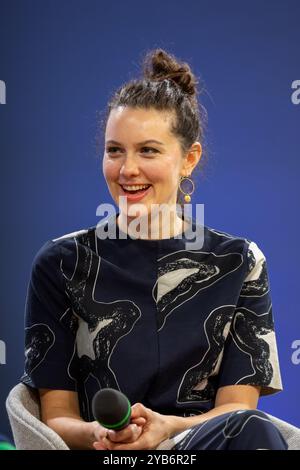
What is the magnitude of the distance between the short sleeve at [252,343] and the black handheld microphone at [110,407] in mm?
443

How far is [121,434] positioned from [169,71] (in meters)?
0.84

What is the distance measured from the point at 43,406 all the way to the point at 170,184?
524 millimetres

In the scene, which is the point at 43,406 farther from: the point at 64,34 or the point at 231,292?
the point at 64,34

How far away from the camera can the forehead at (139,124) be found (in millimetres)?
1802

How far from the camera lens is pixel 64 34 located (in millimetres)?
2744

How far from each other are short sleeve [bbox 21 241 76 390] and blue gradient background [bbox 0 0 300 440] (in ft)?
3.16

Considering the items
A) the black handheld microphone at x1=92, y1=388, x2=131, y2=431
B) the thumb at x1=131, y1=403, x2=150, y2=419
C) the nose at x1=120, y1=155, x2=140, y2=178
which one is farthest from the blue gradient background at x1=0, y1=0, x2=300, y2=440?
the black handheld microphone at x1=92, y1=388, x2=131, y2=431

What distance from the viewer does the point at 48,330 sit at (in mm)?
1795

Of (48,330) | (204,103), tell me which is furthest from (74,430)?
(204,103)

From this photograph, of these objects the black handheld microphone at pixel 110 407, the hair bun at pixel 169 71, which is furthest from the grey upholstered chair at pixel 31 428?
the hair bun at pixel 169 71

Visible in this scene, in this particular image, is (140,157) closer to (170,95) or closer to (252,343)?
(170,95)

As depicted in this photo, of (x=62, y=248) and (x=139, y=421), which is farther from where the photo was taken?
(x=62, y=248)

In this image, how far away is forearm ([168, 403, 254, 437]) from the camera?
Answer: 1.64 metres

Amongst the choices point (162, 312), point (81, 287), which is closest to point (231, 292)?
point (162, 312)
